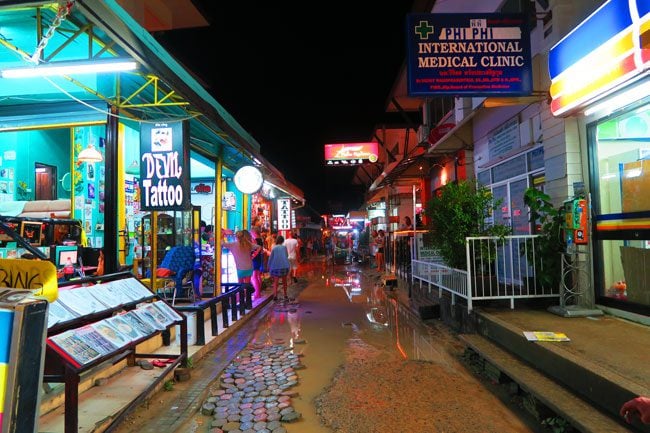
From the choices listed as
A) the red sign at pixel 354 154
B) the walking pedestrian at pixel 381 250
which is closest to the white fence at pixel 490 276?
the walking pedestrian at pixel 381 250

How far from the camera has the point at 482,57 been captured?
7039mm

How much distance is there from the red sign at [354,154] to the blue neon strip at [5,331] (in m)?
26.8

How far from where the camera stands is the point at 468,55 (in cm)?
705

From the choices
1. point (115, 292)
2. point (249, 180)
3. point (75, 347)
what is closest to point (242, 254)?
point (249, 180)

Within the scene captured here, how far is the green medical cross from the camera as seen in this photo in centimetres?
717

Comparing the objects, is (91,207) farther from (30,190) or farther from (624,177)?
(624,177)

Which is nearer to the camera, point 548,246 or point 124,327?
point 124,327

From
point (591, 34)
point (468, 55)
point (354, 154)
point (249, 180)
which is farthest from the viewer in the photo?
point (354, 154)

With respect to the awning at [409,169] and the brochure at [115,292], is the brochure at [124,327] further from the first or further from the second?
the awning at [409,169]

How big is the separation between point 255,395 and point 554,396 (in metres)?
3.22

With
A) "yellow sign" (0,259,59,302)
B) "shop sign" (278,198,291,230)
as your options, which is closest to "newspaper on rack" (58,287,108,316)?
"yellow sign" (0,259,59,302)

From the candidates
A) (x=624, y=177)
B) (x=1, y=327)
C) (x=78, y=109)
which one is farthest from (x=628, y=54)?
(x=78, y=109)

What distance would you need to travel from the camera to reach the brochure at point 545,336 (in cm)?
470

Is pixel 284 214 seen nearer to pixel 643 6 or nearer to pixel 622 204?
pixel 622 204
